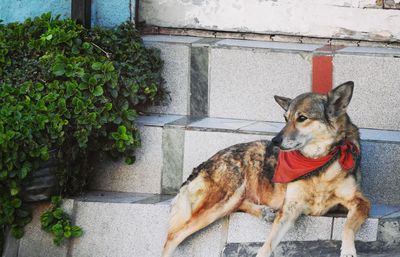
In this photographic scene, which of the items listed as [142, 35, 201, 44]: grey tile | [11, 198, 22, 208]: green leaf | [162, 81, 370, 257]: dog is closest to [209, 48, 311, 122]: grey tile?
[142, 35, 201, 44]: grey tile

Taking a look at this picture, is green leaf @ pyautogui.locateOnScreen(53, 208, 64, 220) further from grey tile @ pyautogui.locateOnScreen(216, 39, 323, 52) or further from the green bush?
grey tile @ pyautogui.locateOnScreen(216, 39, 323, 52)

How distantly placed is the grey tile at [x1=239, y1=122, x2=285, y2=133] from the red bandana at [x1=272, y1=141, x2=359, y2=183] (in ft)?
1.91

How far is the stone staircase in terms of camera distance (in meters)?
6.35

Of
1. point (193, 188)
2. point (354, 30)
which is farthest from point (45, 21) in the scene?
point (354, 30)

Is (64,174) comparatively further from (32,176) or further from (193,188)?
(193,188)

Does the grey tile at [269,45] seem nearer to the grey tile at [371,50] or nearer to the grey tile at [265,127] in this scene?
the grey tile at [371,50]

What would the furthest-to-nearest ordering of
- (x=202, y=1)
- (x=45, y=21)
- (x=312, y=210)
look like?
(x=202, y=1) → (x=45, y=21) → (x=312, y=210)

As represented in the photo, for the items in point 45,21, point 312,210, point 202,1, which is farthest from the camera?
point 202,1

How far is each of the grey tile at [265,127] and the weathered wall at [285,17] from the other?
3.07ft

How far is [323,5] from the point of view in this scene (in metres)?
7.61

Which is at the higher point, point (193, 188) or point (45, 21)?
point (45, 21)

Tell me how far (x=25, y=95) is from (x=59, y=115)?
272 millimetres

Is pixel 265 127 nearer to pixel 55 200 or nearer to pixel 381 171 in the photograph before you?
pixel 381 171

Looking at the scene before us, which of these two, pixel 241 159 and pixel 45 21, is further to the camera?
pixel 45 21
